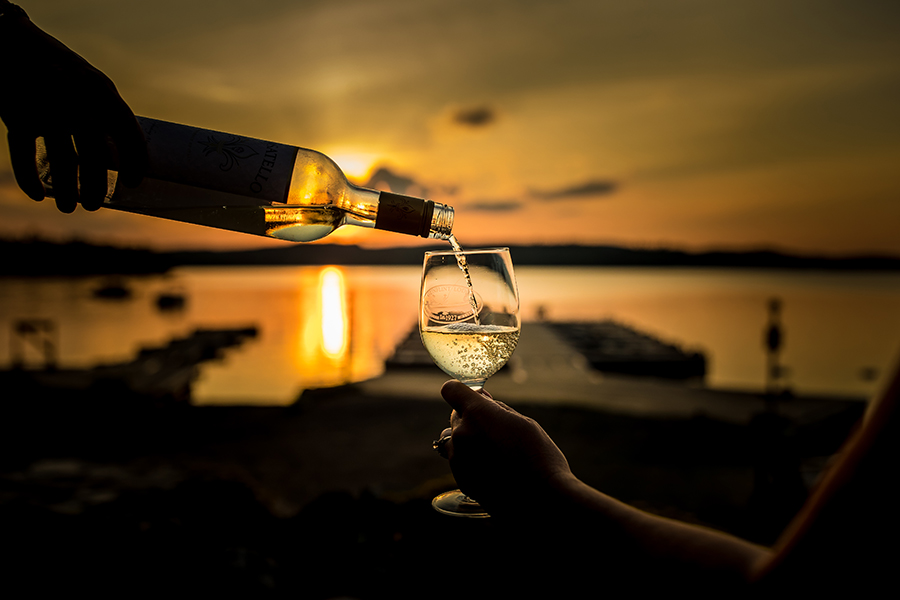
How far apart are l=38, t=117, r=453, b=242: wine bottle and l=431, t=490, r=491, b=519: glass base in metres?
0.75

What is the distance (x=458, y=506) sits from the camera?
1475mm

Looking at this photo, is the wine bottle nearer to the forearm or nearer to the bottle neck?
the bottle neck

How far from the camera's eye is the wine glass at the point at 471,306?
167cm

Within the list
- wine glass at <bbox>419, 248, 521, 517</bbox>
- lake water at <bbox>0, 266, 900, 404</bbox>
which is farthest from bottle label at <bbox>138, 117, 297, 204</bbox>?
lake water at <bbox>0, 266, 900, 404</bbox>

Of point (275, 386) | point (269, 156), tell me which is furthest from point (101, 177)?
point (275, 386)

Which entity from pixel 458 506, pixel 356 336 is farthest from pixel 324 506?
pixel 356 336

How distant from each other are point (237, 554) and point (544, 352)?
18771 mm

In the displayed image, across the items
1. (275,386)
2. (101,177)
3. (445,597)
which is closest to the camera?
(101,177)

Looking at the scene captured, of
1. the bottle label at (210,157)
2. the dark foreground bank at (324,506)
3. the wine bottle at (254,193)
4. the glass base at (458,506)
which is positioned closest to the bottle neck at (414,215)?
the wine bottle at (254,193)

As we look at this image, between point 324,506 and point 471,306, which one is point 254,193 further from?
point 324,506

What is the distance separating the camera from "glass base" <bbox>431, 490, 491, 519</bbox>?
4.61 ft

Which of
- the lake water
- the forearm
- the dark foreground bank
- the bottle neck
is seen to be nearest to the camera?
the forearm

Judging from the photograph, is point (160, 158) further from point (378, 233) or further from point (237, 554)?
point (237, 554)

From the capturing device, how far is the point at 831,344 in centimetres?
3484
